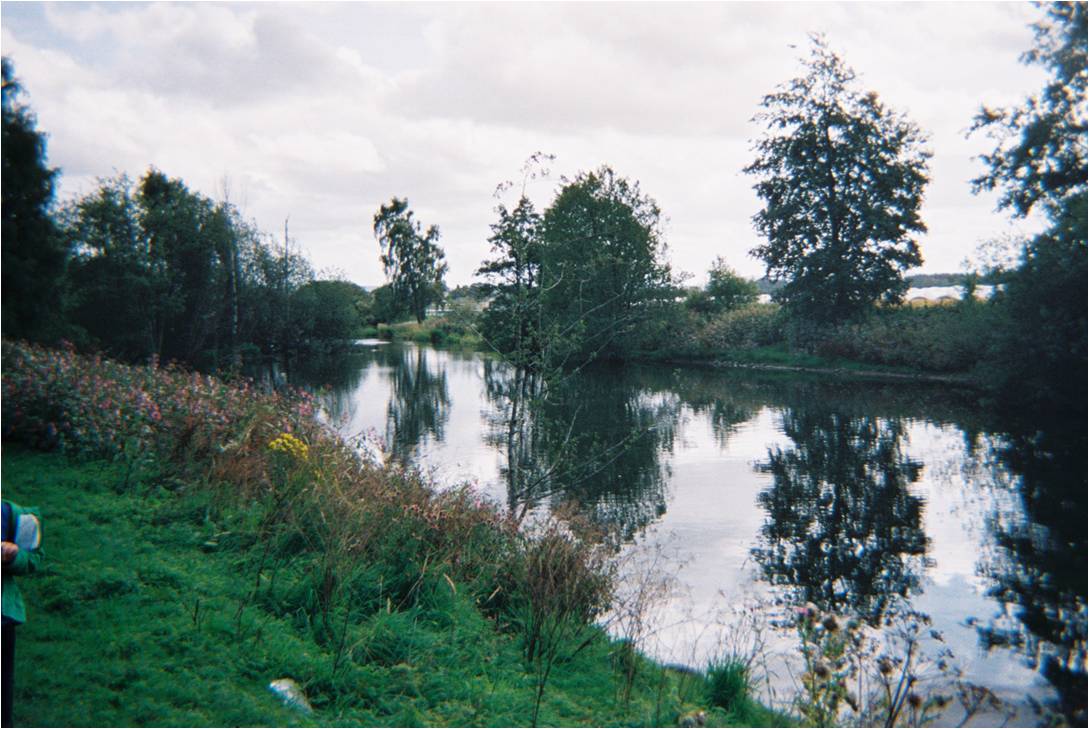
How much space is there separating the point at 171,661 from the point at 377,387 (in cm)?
2398

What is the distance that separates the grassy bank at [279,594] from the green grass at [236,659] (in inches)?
0.6

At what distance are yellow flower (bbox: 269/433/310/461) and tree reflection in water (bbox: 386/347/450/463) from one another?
3788 mm

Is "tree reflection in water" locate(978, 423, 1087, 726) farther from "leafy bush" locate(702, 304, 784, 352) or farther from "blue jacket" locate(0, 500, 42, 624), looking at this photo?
"leafy bush" locate(702, 304, 784, 352)

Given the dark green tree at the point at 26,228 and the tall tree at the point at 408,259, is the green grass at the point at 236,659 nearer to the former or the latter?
the dark green tree at the point at 26,228

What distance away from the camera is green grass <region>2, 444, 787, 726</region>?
12.8ft

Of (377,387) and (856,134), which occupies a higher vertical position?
(856,134)

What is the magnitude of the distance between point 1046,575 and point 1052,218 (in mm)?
13541

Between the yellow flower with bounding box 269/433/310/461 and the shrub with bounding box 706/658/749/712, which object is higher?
the yellow flower with bounding box 269/433/310/461

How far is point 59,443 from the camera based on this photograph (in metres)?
8.62

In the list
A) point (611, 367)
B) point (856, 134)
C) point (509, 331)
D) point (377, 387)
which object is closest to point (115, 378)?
point (509, 331)

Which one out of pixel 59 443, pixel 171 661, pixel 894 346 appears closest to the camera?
pixel 171 661

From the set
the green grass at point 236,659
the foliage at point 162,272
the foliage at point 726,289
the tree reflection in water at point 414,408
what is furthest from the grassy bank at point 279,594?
the foliage at point 726,289

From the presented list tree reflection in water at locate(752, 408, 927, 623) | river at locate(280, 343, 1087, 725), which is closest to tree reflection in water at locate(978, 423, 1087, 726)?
river at locate(280, 343, 1087, 725)

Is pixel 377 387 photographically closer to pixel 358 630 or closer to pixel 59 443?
pixel 59 443
